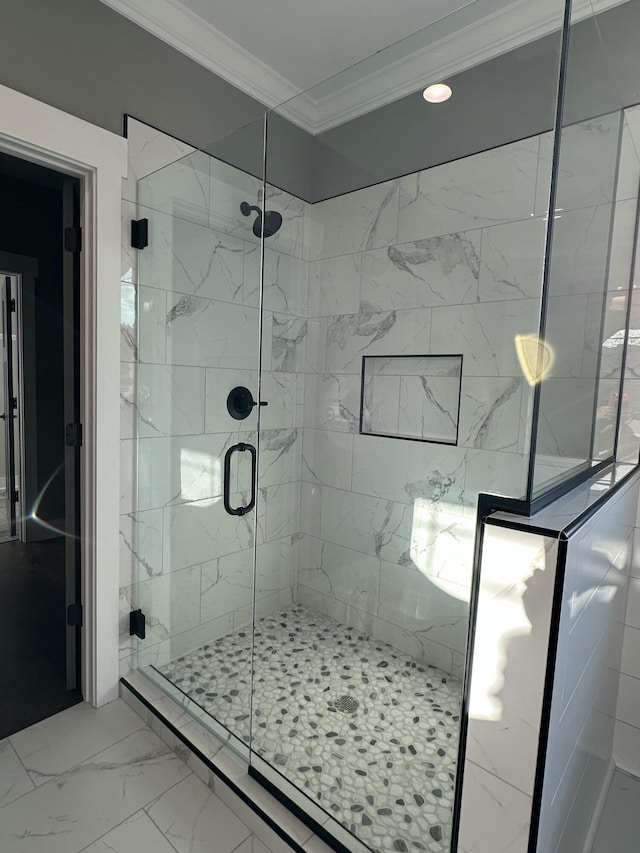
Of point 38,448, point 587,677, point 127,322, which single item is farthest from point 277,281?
point 38,448

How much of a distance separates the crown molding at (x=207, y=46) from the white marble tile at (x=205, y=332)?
3.35ft

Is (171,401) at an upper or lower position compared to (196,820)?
upper

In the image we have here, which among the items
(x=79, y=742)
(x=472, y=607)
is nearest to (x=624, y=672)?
(x=472, y=607)

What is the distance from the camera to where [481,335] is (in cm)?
171

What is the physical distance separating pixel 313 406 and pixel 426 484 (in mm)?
576

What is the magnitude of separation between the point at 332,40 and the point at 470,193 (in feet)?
3.24

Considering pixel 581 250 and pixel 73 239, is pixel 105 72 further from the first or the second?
pixel 581 250

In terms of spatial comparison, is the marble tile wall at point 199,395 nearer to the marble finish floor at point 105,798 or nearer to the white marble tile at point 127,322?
the white marble tile at point 127,322

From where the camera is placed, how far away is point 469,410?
1729 millimetres

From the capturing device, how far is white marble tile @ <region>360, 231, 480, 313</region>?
1758mm

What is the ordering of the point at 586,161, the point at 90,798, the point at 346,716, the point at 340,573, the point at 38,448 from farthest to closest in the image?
the point at 38,448 < the point at 340,573 < the point at 346,716 < the point at 90,798 < the point at 586,161

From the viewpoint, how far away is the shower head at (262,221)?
1.89 meters

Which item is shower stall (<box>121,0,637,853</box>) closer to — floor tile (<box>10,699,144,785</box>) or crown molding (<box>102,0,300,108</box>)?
floor tile (<box>10,699,144,785</box>)

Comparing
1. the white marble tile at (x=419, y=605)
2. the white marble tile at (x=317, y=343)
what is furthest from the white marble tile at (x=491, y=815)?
the white marble tile at (x=317, y=343)
